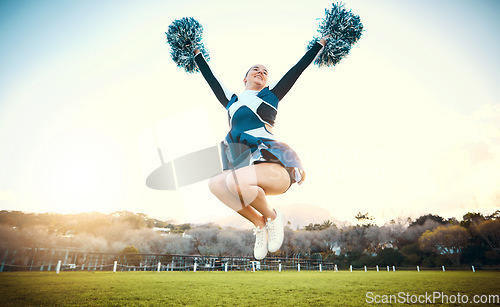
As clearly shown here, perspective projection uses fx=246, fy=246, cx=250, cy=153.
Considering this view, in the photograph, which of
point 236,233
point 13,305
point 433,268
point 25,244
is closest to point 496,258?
point 433,268

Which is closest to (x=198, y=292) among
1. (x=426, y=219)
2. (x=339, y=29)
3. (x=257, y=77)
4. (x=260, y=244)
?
(x=260, y=244)

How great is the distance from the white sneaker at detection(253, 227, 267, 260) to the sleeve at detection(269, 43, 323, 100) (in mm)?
1046

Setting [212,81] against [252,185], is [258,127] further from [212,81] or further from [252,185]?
[212,81]

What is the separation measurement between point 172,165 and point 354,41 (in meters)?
1.92

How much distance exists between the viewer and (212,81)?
2.24 m

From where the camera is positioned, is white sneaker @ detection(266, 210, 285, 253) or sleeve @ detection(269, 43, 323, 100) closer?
white sneaker @ detection(266, 210, 285, 253)

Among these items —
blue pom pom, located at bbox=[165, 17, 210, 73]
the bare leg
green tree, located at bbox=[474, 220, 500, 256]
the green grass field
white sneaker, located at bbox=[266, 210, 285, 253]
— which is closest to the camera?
the bare leg

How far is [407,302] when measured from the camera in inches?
286

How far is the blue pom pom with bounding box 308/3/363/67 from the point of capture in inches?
83.7

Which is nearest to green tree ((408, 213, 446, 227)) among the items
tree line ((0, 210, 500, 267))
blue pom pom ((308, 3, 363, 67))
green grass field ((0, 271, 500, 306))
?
tree line ((0, 210, 500, 267))

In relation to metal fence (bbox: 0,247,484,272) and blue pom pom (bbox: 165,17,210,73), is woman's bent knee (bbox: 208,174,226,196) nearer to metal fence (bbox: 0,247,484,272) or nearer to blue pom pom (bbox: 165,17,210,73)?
blue pom pom (bbox: 165,17,210,73)

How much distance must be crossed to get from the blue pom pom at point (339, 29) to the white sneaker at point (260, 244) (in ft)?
5.48

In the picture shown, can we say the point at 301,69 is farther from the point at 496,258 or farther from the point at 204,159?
the point at 496,258

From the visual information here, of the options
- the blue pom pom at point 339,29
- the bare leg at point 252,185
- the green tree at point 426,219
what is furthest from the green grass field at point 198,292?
the green tree at point 426,219
